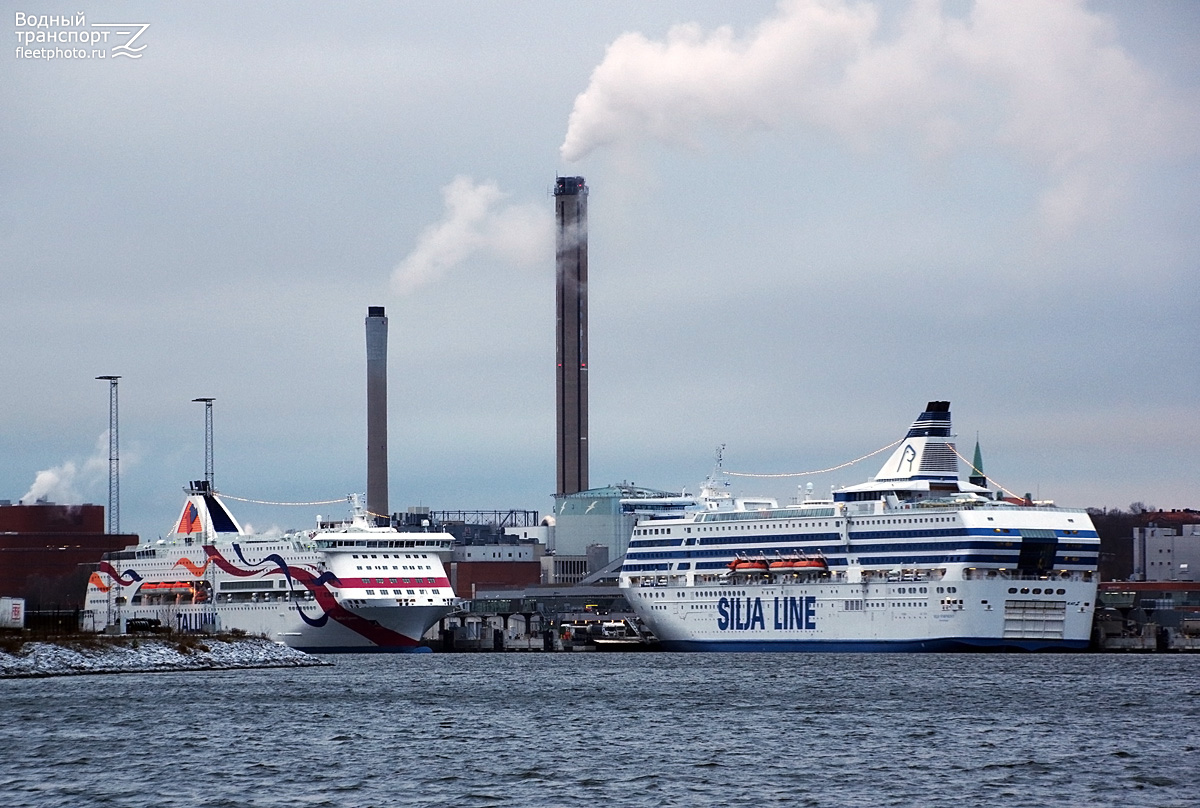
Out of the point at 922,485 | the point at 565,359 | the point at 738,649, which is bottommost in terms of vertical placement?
the point at 738,649

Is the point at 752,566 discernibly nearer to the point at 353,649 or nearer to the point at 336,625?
the point at 353,649

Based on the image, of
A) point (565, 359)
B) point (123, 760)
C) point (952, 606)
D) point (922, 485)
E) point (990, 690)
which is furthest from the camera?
point (565, 359)

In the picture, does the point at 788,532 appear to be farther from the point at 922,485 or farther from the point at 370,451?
the point at 370,451

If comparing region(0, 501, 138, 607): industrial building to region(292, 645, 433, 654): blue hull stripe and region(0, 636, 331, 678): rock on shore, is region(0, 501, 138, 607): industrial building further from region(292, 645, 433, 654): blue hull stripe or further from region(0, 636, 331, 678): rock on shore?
region(0, 636, 331, 678): rock on shore

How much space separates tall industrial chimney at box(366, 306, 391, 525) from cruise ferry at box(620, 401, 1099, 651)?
39.2 meters

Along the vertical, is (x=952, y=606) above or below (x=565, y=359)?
below

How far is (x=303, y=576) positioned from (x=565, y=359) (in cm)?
5085

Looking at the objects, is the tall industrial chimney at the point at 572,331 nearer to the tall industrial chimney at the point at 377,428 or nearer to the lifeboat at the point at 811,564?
the tall industrial chimney at the point at 377,428

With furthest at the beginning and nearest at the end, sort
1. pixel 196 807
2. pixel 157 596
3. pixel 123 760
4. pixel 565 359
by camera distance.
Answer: pixel 565 359
pixel 157 596
pixel 123 760
pixel 196 807

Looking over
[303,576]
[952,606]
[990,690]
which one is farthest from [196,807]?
[303,576]

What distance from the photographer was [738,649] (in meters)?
96.2

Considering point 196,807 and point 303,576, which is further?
point 303,576

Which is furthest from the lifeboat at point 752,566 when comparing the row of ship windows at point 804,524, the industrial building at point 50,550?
the industrial building at point 50,550

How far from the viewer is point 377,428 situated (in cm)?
13850
